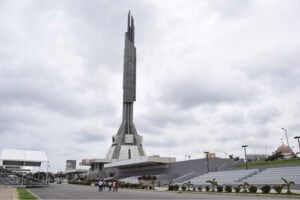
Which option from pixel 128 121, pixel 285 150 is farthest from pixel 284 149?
pixel 128 121

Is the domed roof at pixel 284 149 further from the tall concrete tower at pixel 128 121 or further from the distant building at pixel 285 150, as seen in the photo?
the tall concrete tower at pixel 128 121

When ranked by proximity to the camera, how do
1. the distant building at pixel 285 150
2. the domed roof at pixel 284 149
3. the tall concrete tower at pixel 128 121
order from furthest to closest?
1. the tall concrete tower at pixel 128 121
2. the domed roof at pixel 284 149
3. the distant building at pixel 285 150

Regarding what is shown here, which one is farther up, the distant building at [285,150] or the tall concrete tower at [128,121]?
the tall concrete tower at [128,121]

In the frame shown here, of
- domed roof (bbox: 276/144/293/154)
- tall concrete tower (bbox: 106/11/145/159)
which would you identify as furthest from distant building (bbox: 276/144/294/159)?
tall concrete tower (bbox: 106/11/145/159)

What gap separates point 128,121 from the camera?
116 metres

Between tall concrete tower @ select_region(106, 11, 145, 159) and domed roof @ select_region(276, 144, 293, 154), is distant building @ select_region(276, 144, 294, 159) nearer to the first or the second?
domed roof @ select_region(276, 144, 293, 154)

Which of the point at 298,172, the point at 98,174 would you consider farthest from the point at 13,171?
the point at 98,174

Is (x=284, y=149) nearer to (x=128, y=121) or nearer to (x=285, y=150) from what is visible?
(x=285, y=150)

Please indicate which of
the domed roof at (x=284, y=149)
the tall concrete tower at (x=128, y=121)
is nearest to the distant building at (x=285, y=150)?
the domed roof at (x=284, y=149)

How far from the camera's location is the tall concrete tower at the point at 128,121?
367 feet

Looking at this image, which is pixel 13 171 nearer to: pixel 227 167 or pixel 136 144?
pixel 227 167

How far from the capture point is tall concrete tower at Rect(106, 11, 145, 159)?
4409 inches

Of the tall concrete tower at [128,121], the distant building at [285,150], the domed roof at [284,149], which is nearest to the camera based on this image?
the distant building at [285,150]

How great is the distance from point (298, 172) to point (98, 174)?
7884 cm
